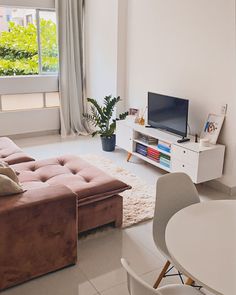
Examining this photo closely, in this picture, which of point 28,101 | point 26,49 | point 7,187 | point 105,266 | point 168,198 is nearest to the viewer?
point 168,198

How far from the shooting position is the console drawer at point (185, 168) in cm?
356

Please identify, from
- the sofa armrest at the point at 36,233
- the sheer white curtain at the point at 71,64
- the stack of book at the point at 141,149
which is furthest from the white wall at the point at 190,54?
the sofa armrest at the point at 36,233

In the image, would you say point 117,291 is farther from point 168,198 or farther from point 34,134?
point 34,134

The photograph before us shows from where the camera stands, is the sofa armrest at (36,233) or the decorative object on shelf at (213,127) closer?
the sofa armrest at (36,233)

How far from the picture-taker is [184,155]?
3652 mm

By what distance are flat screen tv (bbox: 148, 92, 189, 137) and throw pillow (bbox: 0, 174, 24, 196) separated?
7.41ft

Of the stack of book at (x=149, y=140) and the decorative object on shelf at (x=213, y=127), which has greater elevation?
the decorative object on shelf at (x=213, y=127)

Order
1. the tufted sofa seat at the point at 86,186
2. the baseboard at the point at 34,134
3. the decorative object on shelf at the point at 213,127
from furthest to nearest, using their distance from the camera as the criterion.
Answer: the baseboard at the point at 34,134 → the decorative object on shelf at the point at 213,127 → the tufted sofa seat at the point at 86,186

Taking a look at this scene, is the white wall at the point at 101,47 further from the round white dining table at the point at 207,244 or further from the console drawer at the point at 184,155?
the round white dining table at the point at 207,244

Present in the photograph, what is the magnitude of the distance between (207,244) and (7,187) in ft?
4.33

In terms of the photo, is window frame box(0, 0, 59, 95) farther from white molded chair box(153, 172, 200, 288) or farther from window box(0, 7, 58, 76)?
white molded chair box(153, 172, 200, 288)

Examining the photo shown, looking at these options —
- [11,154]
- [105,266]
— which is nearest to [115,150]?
[11,154]

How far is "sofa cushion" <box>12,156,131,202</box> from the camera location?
2734mm

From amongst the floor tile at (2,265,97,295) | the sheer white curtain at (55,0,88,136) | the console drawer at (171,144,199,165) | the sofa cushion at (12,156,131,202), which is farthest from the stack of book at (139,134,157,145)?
the floor tile at (2,265,97,295)
